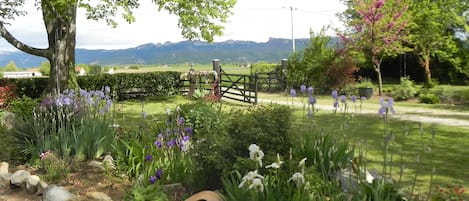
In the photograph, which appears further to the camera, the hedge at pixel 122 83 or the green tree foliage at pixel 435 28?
the green tree foliage at pixel 435 28

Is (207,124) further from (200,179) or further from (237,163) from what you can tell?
(237,163)

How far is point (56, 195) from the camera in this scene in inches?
133

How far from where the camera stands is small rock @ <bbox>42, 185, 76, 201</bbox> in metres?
3.35

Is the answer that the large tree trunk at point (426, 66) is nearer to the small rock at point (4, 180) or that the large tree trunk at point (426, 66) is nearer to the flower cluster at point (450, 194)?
the flower cluster at point (450, 194)

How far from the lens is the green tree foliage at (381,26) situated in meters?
16.8

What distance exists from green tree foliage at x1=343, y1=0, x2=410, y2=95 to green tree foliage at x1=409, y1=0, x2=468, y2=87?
45.6 inches

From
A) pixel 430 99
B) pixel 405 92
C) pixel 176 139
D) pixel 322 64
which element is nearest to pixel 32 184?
pixel 176 139

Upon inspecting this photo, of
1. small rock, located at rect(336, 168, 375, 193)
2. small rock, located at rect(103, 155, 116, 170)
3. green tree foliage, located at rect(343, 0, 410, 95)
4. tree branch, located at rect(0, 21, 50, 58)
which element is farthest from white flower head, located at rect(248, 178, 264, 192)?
green tree foliage, located at rect(343, 0, 410, 95)

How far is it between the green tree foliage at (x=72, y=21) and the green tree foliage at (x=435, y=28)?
31.7 ft

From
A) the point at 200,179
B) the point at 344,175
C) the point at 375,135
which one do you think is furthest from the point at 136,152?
the point at 375,135

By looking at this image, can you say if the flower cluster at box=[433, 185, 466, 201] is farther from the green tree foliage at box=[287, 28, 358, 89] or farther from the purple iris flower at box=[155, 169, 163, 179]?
the green tree foliage at box=[287, 28, 358, 89]

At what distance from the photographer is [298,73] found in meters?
19.9

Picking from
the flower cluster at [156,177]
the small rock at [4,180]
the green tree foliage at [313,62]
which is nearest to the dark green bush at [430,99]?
the green tree foliage at [313,62]

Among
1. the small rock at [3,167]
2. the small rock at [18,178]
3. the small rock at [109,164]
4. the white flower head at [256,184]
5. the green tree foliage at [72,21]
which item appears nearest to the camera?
the white flower head at [256,184]
